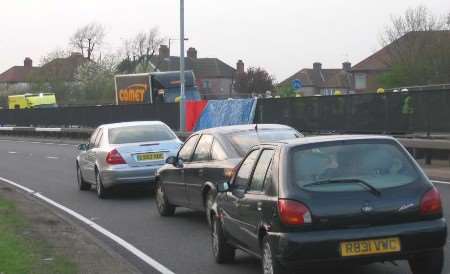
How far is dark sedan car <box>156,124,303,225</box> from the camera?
11953mm

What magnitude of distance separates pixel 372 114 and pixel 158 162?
955 cm

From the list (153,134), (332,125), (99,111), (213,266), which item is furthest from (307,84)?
(213,266)

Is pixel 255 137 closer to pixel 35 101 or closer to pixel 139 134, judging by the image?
pixel 139 134

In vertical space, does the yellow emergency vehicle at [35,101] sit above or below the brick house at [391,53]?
below

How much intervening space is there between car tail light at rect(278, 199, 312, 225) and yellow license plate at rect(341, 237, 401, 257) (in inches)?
14.4

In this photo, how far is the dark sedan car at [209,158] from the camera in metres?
12.0

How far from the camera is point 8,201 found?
55.2 feet

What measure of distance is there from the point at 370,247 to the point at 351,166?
0.75 meters

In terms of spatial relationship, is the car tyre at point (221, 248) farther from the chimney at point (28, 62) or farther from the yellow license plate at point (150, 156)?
the chimney at point (28, 62)

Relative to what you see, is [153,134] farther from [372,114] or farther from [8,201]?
[372,114]

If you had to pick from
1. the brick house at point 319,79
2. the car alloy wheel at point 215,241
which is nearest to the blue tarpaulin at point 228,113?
the car alloy wheel at point 215,241

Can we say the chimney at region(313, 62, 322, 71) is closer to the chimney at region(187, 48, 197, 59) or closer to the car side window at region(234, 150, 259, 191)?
the chimney at region(187, 48, 197, 59)

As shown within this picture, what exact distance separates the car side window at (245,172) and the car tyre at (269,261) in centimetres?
94

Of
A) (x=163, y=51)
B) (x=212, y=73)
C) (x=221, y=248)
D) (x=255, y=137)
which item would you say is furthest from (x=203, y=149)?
(x=212, y=73)
